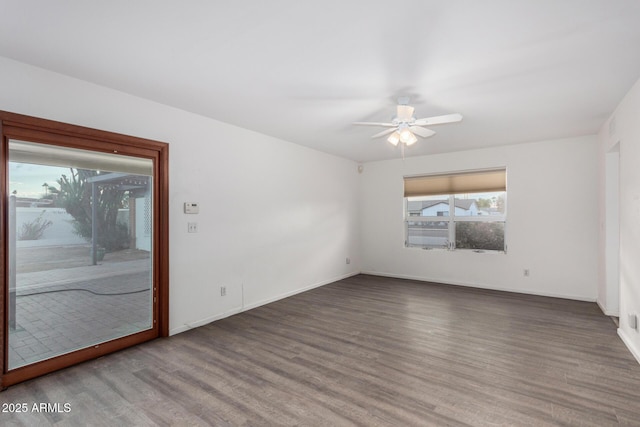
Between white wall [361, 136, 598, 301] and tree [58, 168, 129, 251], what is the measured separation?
5.06 meters

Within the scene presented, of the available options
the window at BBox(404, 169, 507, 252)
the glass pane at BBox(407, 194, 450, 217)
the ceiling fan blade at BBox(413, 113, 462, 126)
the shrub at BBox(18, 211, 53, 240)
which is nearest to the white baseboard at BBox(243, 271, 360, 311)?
the window at BBox(404, 169, 507, 252)

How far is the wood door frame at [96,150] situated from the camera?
243 centimetres

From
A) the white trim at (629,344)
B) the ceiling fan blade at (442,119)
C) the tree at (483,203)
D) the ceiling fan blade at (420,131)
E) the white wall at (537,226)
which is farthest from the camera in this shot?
the tree at (483,203)

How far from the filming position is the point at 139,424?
2010 mm

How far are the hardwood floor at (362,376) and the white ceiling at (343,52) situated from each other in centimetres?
253

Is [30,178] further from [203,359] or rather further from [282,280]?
[282,280]

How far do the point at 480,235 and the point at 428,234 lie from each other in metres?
0.94

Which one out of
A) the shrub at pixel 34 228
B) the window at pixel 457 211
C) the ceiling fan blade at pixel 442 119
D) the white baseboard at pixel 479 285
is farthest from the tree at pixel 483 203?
the shrub at pixel 34 228

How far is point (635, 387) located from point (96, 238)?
472 centimetres

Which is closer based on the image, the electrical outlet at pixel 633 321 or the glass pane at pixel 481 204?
the electrical outlet at pixel 633 321

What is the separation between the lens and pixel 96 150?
9.80 feet

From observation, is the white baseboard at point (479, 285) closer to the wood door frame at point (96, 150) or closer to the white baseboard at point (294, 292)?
the white baseboard at point (294, 292)

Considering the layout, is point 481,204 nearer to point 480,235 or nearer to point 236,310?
point 480,235

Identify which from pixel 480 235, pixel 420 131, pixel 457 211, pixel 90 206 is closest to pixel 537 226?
→ pixel 480 235
